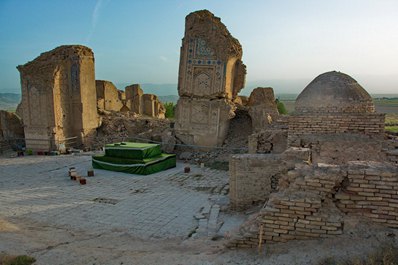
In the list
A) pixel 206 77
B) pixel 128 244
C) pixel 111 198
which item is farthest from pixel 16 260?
pixel 206 77

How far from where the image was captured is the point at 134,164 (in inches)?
485

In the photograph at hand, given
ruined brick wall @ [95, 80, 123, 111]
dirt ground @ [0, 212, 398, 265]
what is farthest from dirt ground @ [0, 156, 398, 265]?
ruined brick wall @ [95, 80, 123, 111]

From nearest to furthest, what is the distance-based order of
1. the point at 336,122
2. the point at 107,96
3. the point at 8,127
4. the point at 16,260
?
1. the point at 16,260
2. the point at 336,122
3. the point at 8,127
4. the point at 107,96

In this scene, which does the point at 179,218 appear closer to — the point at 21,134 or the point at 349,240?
the point at 349,240

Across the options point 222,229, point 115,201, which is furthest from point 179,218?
point 115,201

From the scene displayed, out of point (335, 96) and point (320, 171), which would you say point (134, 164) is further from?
point (320, 171)

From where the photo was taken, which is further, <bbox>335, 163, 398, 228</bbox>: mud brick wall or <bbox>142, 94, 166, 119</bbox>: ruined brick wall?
<bbox>142, 94, 166, 119</bbox>: ruined brick wall

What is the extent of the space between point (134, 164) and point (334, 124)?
768 centimetres

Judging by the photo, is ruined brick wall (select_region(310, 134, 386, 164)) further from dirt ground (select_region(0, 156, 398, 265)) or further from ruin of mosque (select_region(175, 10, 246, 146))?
ruin of mosque (select_region(175, 10, 246, 146))

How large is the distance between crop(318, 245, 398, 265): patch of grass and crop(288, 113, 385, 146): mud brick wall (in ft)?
14.9

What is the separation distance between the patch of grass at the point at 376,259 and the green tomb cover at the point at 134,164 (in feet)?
30.0

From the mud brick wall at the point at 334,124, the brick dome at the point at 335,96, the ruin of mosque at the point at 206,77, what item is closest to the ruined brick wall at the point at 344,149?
the mud brick wall at the point at 334,124

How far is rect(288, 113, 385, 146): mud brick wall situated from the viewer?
8195 mm

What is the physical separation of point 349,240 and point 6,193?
33.2ft
